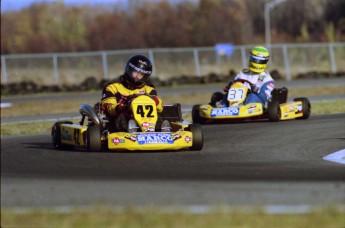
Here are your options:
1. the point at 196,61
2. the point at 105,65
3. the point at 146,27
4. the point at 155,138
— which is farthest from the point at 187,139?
the point at 146,27

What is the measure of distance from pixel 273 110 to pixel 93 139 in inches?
194

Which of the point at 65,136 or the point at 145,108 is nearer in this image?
the point at 145,108

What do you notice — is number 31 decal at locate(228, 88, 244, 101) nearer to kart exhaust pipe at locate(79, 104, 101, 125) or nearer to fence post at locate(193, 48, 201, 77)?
→ kart exhaust pipe at locate(79, 104, 101, 125)

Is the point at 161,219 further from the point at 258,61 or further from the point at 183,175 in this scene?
the point at 258,61

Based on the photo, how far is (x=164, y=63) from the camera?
114 feet

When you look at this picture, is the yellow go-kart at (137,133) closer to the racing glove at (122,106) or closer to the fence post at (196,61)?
the racing glove at (122,106)

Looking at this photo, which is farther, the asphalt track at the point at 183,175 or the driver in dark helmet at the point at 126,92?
the driver in dark helmet at the point at 126,92

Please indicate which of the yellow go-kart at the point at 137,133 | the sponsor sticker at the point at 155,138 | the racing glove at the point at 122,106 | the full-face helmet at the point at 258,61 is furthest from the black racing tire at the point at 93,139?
the full-face helmet at the point at 258,61

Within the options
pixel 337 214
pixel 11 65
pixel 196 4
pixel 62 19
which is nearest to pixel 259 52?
pixel 337 214

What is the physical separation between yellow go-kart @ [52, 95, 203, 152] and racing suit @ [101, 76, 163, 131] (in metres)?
0.10

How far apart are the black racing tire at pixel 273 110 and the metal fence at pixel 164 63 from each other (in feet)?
59.4

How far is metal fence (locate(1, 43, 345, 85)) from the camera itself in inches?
1261

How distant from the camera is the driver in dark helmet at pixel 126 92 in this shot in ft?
33.5

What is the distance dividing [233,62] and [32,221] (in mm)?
32924
